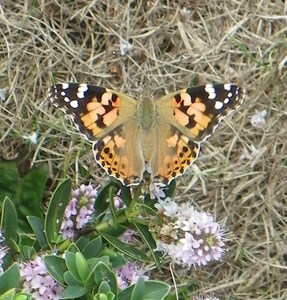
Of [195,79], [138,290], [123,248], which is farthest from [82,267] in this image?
[195,79]

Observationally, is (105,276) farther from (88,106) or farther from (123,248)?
(88,106)

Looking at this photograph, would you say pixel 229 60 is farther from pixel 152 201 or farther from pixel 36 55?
pixel 152 201

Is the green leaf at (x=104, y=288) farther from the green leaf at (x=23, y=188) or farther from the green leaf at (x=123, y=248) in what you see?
the green leaf at (x=23, y=188)

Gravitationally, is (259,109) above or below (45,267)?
below

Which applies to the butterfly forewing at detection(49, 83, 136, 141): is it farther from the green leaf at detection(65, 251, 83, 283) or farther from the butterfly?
the green leaf at detection(65, 251, 83, 283)

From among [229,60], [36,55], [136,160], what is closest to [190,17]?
[229,60]
